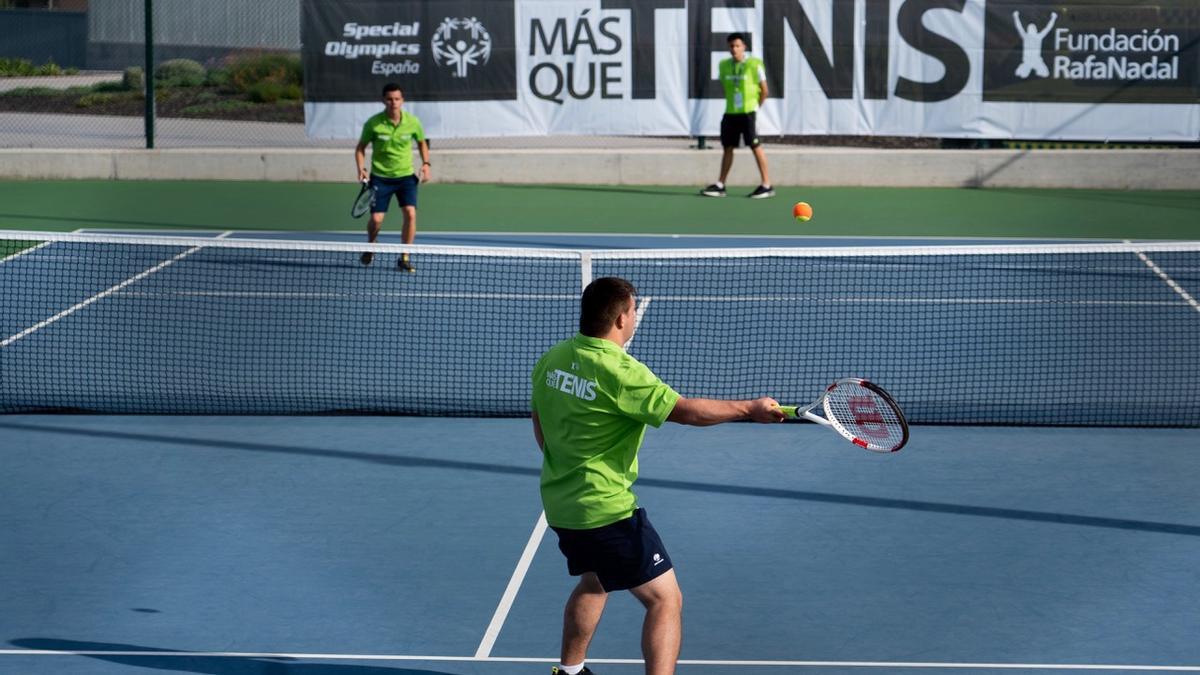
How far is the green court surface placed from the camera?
17.2m

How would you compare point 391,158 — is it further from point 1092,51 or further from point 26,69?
point 26,69

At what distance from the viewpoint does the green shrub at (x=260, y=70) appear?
30547 mm

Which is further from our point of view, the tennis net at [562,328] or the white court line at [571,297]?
the white court line at [571,297]

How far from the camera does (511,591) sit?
668 cm

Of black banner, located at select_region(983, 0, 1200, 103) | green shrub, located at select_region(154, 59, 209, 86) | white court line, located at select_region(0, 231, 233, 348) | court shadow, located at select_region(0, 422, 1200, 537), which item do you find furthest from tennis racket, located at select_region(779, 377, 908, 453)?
green shrub, located at select_region(154, 59, 209, 86)

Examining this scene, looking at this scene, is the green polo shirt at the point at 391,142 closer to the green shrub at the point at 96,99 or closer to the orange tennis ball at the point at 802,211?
the orange tennis ball at the point at 802,211

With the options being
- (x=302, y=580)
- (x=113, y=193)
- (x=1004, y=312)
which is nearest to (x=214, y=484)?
(x=302, y=580)

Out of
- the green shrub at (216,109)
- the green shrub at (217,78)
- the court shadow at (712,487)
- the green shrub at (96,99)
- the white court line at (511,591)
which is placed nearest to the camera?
the white court line at (511,591)

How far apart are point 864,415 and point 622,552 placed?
0.98 meters

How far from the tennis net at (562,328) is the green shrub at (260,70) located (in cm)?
1582

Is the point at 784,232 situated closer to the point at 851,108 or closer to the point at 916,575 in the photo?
the point at 851,108

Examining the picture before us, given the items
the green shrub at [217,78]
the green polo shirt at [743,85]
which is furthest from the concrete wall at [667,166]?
the green shrub at [217,78]

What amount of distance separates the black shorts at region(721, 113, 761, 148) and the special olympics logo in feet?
10.8

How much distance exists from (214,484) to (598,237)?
882 centimetres
